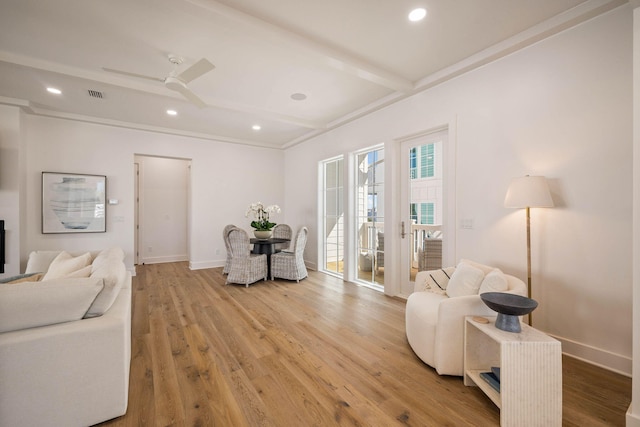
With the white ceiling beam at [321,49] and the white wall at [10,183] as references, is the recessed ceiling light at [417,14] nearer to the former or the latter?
the white ceiling beam at [321,49]

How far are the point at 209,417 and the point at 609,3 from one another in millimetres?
4077

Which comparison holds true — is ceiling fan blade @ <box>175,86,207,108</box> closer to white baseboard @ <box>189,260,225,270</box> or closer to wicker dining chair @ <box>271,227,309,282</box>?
wicker dining chair @ <box>271,227,309,282</box>

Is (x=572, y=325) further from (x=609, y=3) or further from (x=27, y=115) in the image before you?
(x=27, y=115)

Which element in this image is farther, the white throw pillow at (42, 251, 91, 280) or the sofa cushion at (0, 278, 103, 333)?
the white throw pillow at (42, 251, 91, 280)

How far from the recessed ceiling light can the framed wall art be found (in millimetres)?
5547

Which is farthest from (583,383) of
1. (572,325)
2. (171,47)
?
(171,47)

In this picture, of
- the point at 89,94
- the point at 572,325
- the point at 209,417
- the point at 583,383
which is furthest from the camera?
the point at 89,94

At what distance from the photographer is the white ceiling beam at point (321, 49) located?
2.25 metres

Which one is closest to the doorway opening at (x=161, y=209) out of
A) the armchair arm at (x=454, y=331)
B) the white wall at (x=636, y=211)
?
the armchair arm at (x=454, y=331)

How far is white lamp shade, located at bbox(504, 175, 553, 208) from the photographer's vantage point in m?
2.30

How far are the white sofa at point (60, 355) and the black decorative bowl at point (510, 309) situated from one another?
7.76 feet

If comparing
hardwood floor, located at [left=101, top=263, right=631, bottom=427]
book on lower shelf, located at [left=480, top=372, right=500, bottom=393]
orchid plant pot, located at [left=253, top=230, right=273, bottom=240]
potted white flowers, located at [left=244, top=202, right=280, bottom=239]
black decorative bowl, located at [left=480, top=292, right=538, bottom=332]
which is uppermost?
potted white flowers, located at [left=244, top=202, right=280, bottom=239]

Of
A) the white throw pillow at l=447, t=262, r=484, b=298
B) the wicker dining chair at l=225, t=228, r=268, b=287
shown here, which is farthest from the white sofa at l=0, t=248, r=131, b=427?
the wicker dining chair at l=225, t=228, r=268, b=287

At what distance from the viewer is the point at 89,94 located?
3918 mm
